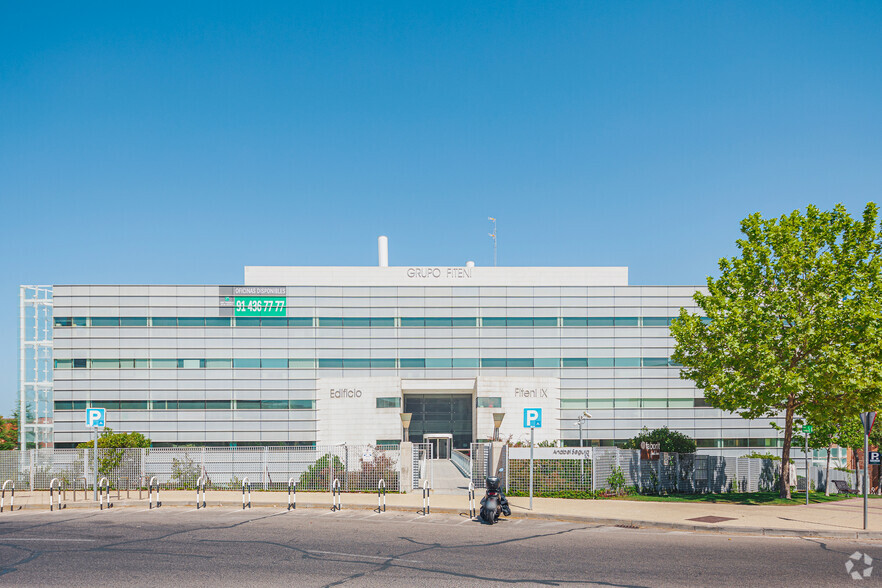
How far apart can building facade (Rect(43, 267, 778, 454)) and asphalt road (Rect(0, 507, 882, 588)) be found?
136 ft

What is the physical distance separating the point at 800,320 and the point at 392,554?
16.3 meters

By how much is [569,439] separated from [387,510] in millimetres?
42707

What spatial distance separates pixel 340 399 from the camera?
196ft

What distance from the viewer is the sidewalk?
16656mm

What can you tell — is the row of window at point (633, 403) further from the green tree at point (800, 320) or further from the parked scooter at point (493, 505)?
the parked scooter at point (493, 505)

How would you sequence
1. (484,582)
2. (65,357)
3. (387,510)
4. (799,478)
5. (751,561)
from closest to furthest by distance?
(484,582), (751,561), (387,510), (799,478), (65,357)

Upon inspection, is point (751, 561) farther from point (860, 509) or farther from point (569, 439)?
point (569, 439)

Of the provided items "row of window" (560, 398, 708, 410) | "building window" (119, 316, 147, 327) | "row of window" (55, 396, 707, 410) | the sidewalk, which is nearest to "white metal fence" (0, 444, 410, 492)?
the sidewalk

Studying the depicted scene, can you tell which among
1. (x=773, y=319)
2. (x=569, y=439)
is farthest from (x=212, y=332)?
(x=773, y=319)

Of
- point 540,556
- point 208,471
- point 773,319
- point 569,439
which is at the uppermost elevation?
point 773,319

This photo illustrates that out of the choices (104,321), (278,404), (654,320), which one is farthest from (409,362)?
(104,321)

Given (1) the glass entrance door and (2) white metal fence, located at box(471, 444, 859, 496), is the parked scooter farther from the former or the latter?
(1) the glass entrance door

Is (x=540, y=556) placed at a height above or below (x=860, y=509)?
above

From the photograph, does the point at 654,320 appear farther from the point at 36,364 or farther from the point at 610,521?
the point at 36,364
